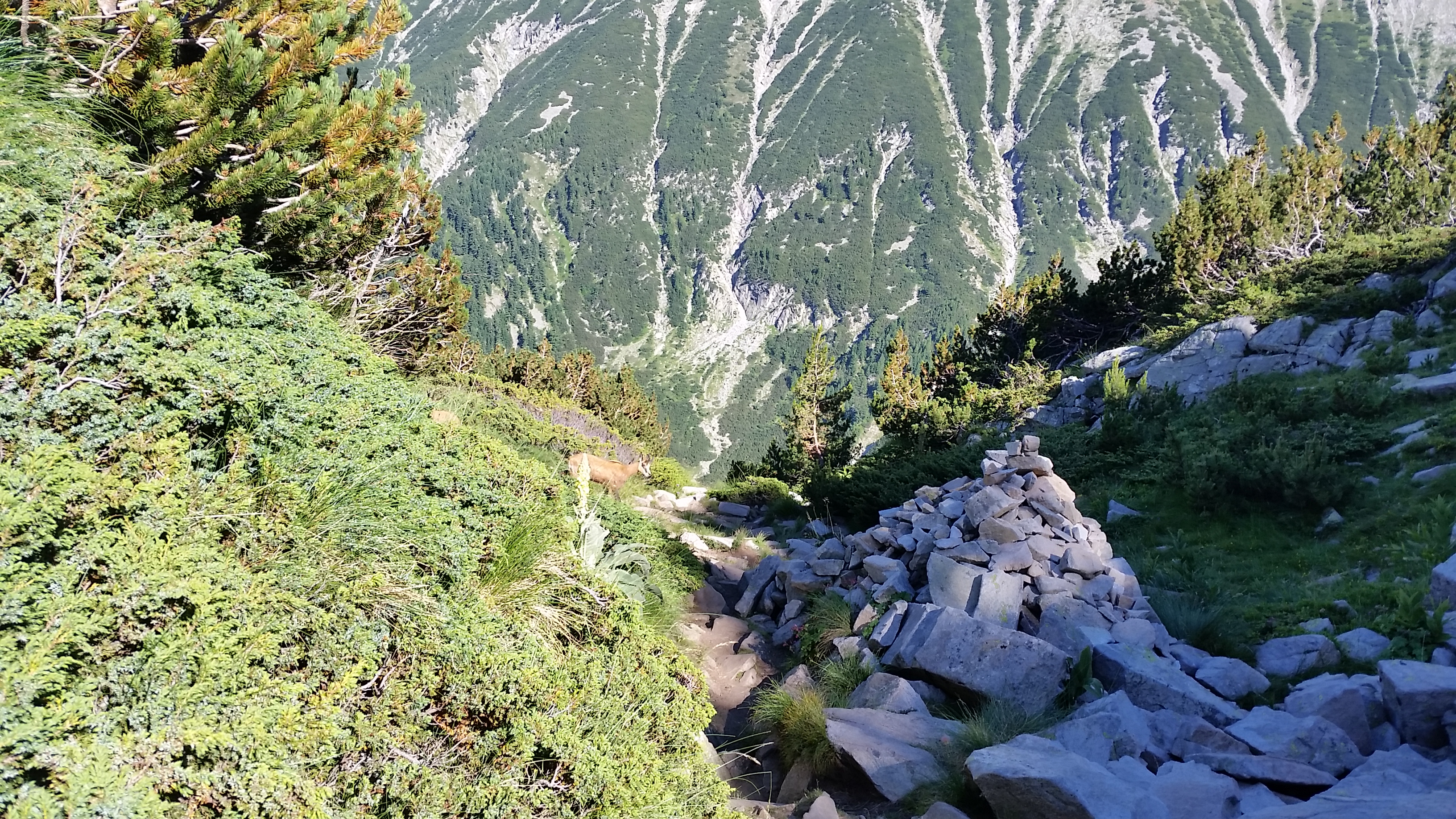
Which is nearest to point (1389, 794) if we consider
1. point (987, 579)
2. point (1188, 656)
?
point (1188, 656)

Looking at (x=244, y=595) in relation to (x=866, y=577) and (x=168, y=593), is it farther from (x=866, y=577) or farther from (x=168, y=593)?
(x=866, y=577)

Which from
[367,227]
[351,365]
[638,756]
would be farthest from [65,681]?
[367,227]

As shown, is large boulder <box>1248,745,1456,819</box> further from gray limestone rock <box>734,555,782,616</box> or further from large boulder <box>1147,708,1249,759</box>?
gray limestone rock <box>734,555,782,616</box>

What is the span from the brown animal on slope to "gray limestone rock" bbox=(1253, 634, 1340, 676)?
8245mm

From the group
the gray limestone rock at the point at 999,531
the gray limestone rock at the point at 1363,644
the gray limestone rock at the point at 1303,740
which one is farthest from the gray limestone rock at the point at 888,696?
the gray limestone rock at the point at 1363,644

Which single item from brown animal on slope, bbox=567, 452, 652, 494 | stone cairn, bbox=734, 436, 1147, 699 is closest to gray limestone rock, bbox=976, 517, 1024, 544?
stone cairn, bbox=734, 436, 1147, 699

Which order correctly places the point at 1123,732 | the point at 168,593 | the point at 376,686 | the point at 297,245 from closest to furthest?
the point at 168,593 < the point at 376,686 < the point at 1123,732 < the point at 297,245

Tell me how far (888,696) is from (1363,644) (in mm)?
4016

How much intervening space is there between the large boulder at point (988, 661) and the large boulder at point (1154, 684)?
334 millimetres

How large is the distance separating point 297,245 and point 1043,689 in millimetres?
8962

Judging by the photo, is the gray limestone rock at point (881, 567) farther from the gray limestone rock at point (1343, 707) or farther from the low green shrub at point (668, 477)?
the low green shrub at point (668, 477)

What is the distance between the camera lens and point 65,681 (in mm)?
2328

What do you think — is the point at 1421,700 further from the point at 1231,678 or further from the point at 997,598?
the point at 997,598

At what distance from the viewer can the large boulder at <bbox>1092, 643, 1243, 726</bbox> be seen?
5.51 m
